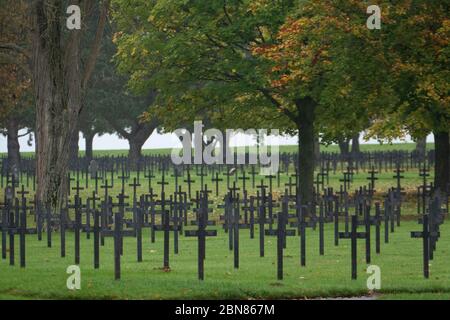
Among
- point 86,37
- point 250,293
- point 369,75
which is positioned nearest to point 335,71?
point 369,75

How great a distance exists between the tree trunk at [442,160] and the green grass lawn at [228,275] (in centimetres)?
1409

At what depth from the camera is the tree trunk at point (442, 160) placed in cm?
4125

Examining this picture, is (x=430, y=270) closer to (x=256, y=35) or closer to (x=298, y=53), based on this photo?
(x=298, y=53)

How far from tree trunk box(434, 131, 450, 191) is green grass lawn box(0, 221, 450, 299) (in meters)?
14.1

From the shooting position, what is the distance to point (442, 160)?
41875 millimetres

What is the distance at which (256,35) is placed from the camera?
1554 inches

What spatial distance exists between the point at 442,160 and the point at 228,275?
22832 mm

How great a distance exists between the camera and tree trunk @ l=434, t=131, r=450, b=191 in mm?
41250

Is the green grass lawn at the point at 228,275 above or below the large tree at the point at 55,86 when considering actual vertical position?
below

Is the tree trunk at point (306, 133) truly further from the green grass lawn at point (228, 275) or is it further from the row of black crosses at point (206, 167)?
the row of black crosses at point (206, 167)

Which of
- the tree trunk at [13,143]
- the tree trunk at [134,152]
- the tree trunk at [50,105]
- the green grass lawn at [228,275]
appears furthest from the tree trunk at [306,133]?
the tree trunk at [134,152]

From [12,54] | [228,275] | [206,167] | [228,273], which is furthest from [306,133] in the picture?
[206,167]

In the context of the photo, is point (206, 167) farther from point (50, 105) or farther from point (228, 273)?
point (228, 273)

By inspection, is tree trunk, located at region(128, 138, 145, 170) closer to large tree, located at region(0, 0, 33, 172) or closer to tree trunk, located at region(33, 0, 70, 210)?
large tree, located at region(0, 0, 33, 172)
